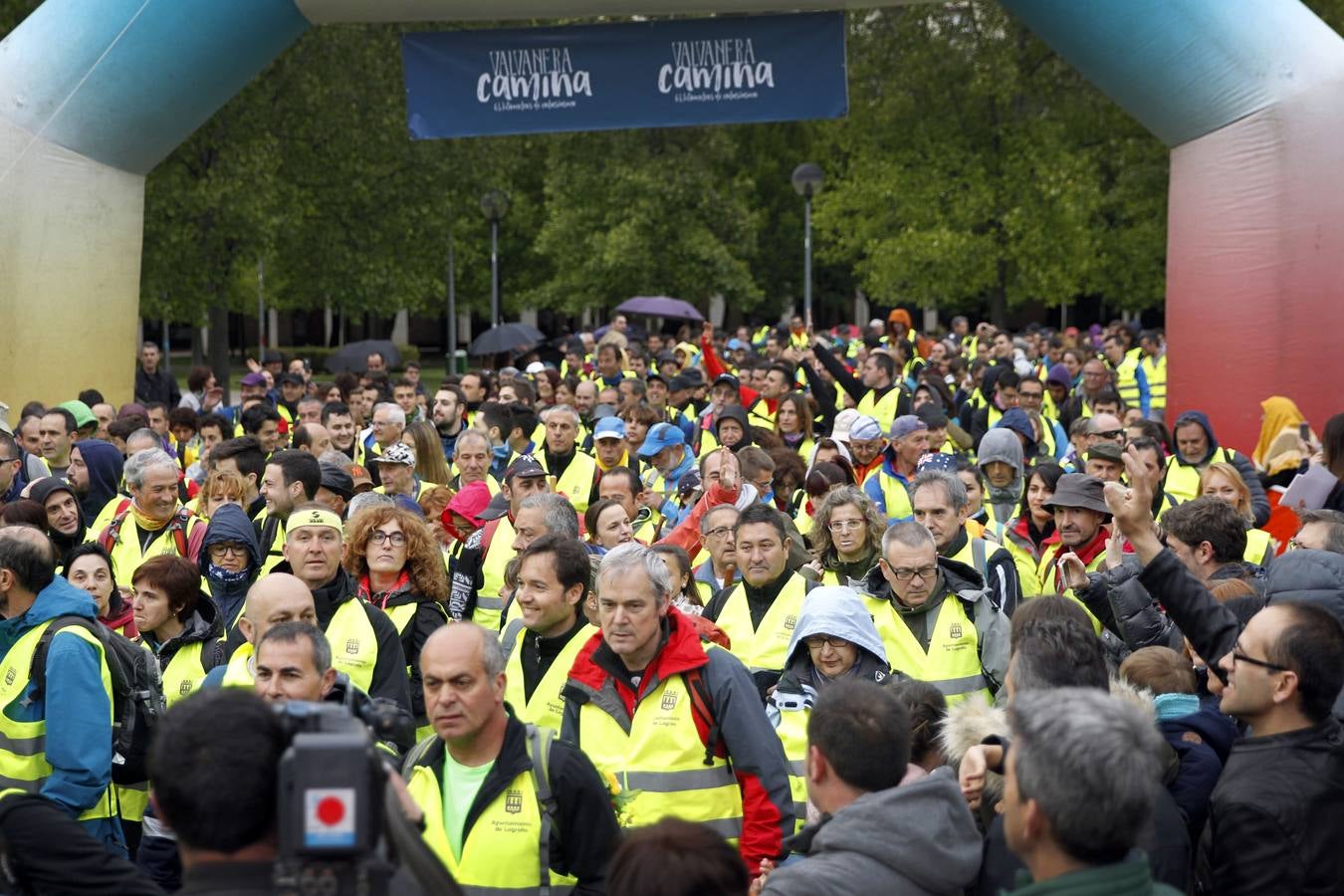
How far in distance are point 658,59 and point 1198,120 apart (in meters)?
4.83

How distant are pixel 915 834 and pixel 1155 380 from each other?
15842mm

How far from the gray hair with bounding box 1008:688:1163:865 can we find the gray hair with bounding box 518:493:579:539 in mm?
4139

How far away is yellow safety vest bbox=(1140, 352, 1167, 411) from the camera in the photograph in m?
18.3

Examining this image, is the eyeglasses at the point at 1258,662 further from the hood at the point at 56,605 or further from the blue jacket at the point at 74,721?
the hood at the point at 56,605

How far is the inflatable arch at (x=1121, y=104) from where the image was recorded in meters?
12.6

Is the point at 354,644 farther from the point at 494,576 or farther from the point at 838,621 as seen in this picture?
the point at 494,576

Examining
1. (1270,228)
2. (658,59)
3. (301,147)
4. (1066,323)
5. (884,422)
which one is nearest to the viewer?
(1270,228)

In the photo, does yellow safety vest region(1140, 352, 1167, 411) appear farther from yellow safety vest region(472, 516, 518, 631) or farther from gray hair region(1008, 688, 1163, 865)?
gray hair region(1008, 688, 1163, 865)

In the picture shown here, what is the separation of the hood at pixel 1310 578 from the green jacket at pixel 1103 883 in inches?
90.7

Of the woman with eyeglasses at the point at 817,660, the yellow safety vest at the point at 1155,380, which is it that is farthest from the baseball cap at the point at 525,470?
the yellow safety vest at the point at 1155,380

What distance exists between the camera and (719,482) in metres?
8.83

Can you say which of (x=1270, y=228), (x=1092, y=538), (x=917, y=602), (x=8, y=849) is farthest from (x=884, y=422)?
(x=8, y=849)

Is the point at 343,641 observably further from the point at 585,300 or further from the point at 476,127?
the point at 585,300

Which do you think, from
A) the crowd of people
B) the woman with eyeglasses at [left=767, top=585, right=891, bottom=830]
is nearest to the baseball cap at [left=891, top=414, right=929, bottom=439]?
the crowd of people
